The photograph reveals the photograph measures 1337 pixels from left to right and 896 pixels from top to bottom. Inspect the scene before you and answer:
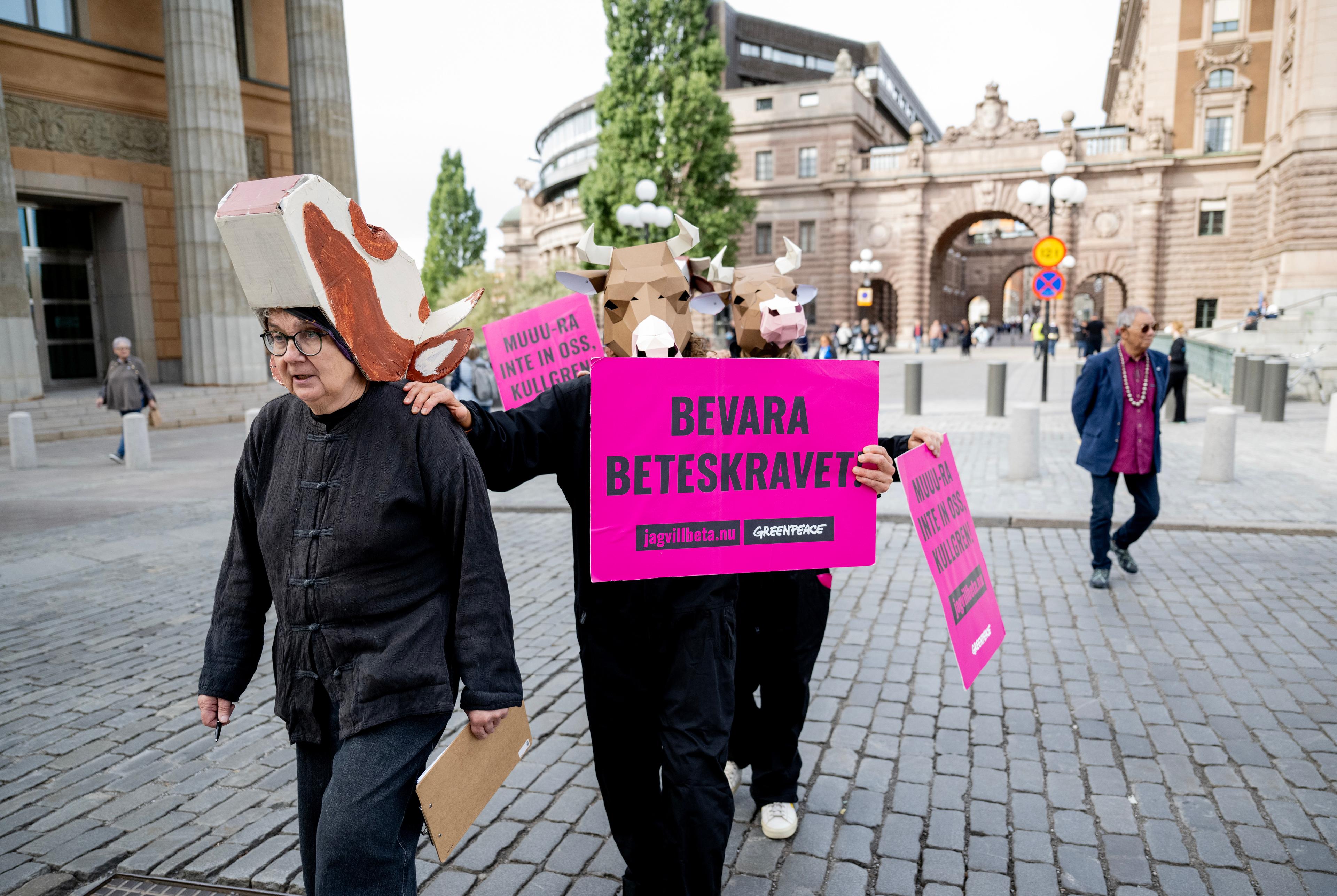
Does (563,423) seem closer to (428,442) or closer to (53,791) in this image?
(428,442)

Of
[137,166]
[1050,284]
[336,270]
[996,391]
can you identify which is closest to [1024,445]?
[996,391]

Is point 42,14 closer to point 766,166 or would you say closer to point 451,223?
point 766,166

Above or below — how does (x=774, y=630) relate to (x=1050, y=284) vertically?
below

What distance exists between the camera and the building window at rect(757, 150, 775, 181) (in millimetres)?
52500

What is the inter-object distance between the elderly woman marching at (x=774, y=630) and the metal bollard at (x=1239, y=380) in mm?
17721

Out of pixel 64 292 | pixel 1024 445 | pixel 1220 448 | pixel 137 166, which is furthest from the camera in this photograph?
pixel 64 292

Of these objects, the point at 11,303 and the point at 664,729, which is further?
the point at 11,303

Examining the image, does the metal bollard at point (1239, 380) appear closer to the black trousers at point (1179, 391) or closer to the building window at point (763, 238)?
the black trousers at point (1179, 391)

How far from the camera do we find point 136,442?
1334 centimetres

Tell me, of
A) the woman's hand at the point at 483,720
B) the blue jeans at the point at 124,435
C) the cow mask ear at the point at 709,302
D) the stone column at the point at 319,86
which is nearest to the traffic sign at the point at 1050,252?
the cow mask ear at the point at 709,302

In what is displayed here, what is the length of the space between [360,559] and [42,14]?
23.2m

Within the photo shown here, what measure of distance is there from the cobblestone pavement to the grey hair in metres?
1.90

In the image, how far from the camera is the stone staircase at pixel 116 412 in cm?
1744

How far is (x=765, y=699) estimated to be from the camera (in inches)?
133
